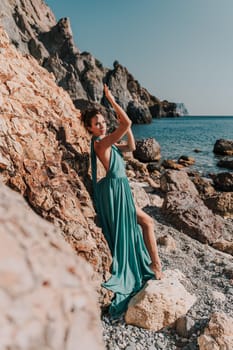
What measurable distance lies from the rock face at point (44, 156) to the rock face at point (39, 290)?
2.67 metres

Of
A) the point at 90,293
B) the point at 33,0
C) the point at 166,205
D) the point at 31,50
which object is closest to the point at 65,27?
the point at 31,50

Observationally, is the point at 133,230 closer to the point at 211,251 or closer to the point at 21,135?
the point at 21,135

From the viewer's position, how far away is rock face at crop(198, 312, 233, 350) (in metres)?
3.67

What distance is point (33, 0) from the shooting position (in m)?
126

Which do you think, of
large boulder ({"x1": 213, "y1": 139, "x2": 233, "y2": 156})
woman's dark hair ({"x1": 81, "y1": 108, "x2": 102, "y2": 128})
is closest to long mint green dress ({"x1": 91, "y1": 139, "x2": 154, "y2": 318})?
woman's dark hair ({"x1": 81, "y1": 108, "x2": 102, "y2": 128})

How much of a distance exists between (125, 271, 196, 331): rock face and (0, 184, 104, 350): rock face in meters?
3.04

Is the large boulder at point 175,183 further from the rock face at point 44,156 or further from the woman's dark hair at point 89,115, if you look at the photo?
the woman's dark hair at point 89,115

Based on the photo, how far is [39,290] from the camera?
1.25m

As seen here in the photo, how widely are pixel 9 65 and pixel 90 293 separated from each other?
14.6 ft

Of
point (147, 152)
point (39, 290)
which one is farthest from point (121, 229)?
point (147, 152)

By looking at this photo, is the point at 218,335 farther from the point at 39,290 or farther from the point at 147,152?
the point at 147,152

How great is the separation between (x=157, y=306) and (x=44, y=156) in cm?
267

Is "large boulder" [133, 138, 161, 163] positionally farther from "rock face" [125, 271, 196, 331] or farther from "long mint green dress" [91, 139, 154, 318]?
"rock face" [125, 271, 196, 331]

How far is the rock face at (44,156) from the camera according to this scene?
4066 mm
